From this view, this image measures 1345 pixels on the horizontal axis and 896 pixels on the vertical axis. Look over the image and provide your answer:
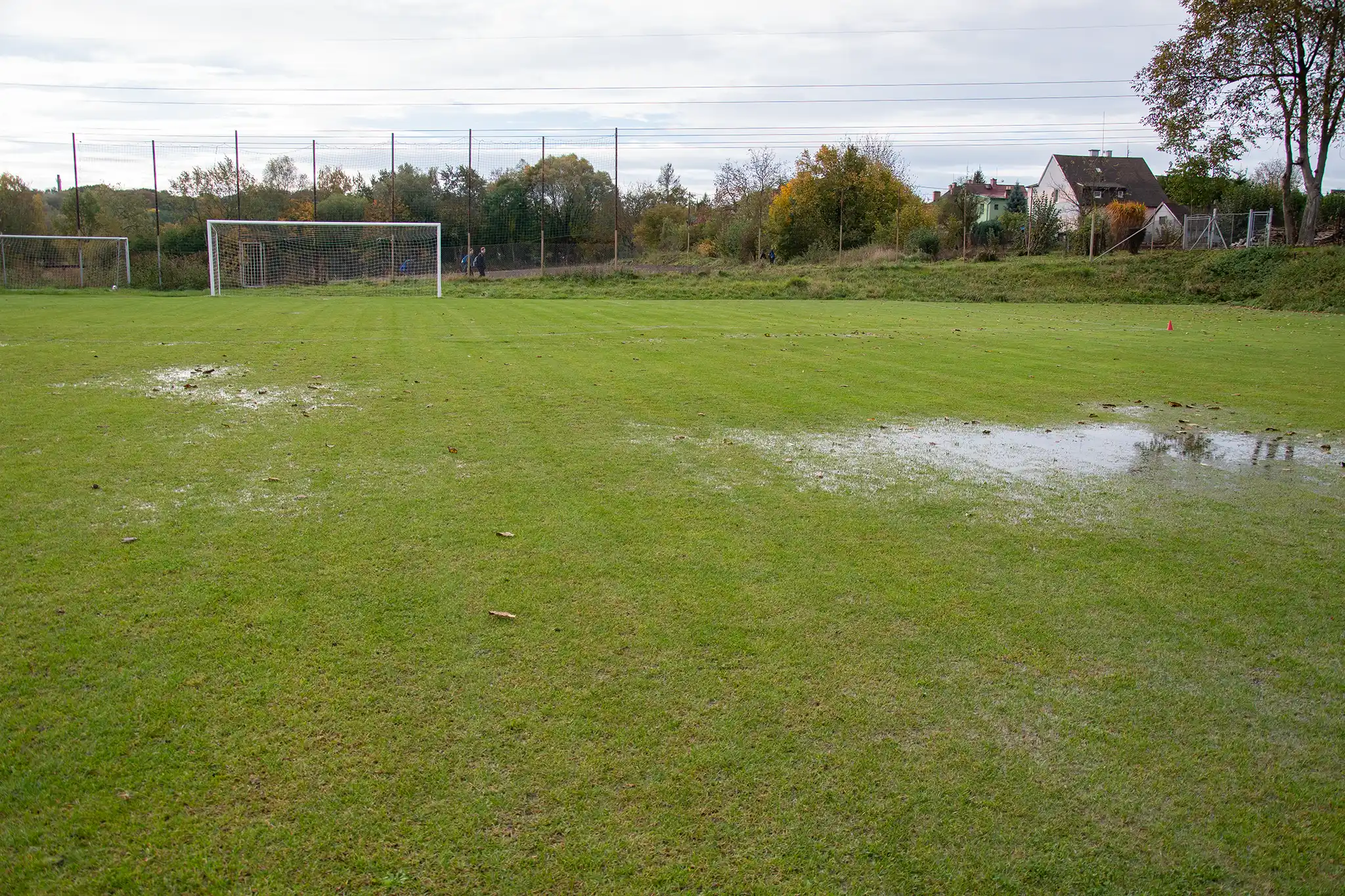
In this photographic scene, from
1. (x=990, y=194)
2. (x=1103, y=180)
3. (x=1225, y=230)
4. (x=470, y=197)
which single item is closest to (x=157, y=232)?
(x=470, y=197)

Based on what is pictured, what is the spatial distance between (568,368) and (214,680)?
320 inches

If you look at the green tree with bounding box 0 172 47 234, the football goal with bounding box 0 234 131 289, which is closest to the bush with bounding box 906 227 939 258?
the football goal with bounding box 0 234 131 289

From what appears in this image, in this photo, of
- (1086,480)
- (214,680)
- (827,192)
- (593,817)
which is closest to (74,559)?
(214,680)

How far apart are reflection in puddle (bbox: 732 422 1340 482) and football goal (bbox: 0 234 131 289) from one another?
32502 millimetres

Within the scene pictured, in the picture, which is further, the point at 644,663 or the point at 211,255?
the point at 211,255

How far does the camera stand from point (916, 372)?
11.3 metres

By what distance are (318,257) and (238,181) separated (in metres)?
6.64

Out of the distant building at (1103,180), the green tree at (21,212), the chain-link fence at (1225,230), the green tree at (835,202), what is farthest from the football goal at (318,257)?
the distant building at (1103,180)

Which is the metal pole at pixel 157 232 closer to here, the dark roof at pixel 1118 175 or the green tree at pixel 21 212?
the green tree at pixel 21 212

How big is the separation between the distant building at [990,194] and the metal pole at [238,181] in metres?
51.4

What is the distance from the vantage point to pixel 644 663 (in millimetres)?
3383

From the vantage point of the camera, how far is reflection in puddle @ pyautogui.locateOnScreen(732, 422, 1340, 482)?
6531 mm

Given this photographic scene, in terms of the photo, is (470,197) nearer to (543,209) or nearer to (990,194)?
(543,209)

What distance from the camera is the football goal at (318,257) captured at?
31.2 metres
